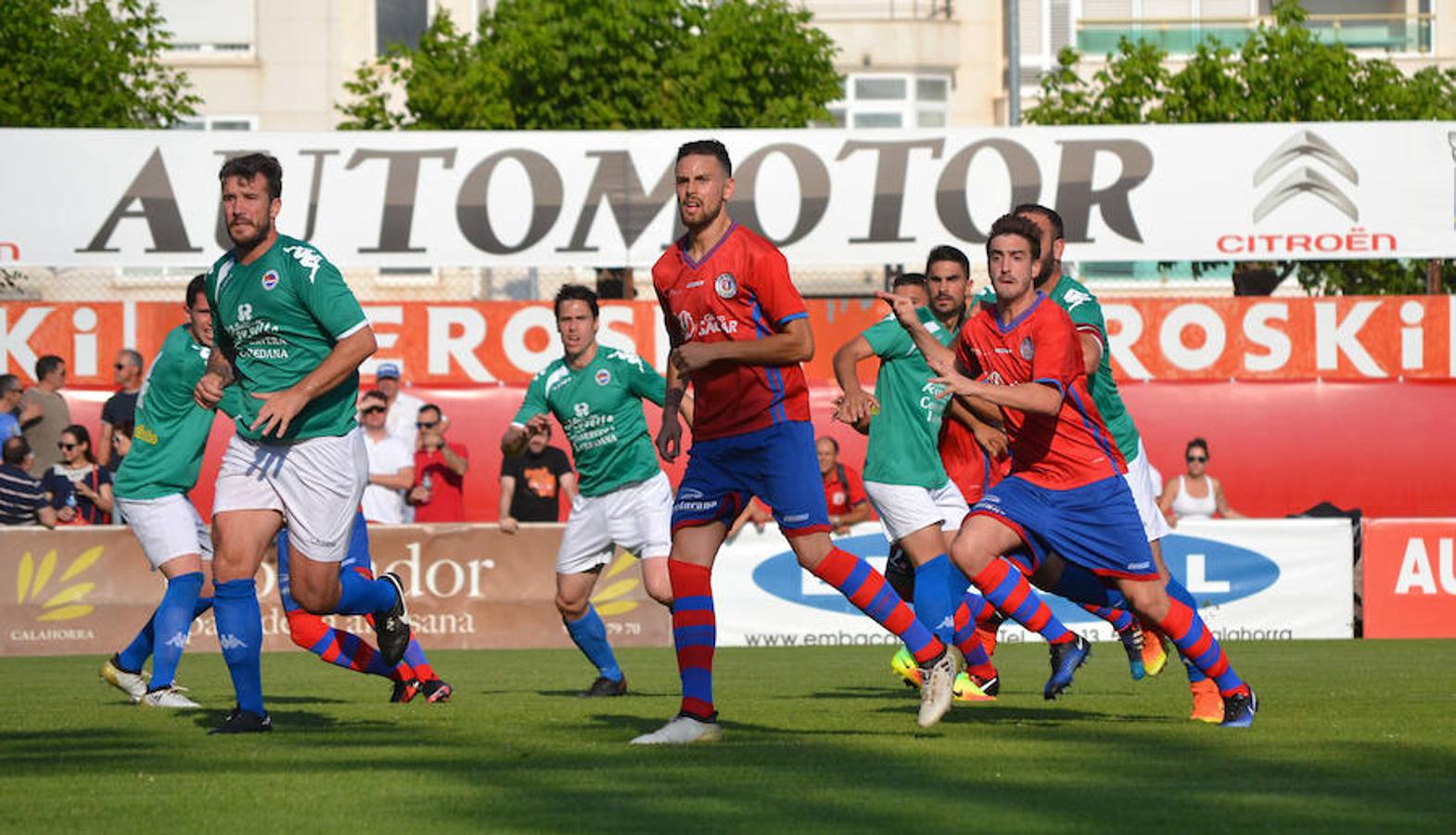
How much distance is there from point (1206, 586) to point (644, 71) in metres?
20.7

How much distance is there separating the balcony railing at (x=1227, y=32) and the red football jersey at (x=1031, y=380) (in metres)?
40.0

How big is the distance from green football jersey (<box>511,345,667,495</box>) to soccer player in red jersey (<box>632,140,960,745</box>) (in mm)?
3678

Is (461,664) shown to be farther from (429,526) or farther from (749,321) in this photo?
(749,321)

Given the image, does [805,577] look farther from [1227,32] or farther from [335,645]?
[1227,32]

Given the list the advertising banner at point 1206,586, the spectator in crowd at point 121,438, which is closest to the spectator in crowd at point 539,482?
the advertising banner at point 1206,586

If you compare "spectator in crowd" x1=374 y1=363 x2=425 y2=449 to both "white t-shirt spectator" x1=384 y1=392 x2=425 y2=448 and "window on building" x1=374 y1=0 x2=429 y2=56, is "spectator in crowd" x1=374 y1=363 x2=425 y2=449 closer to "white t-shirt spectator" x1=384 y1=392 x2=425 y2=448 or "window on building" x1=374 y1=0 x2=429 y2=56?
"white t-shirt spectator" x1=384 y1=392 x2=425 y2=448

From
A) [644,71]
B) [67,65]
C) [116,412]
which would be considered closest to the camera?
[116,412]

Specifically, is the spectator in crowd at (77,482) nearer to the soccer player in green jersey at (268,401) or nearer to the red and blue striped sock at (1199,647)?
the soccer player in green jersey at (268,401)

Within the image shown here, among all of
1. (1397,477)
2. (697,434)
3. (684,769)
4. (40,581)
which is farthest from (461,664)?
(1397,477)

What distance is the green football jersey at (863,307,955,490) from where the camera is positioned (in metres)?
12.1

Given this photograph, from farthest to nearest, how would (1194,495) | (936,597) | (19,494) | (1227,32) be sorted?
1. (1227,32)
2. (1194,495)
3. (19,494)
4. (936,597)

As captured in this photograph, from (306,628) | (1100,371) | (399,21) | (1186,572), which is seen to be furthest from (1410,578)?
(399,21)

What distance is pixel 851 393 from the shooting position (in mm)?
9805

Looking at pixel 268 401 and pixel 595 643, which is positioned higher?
pixel 268 401
